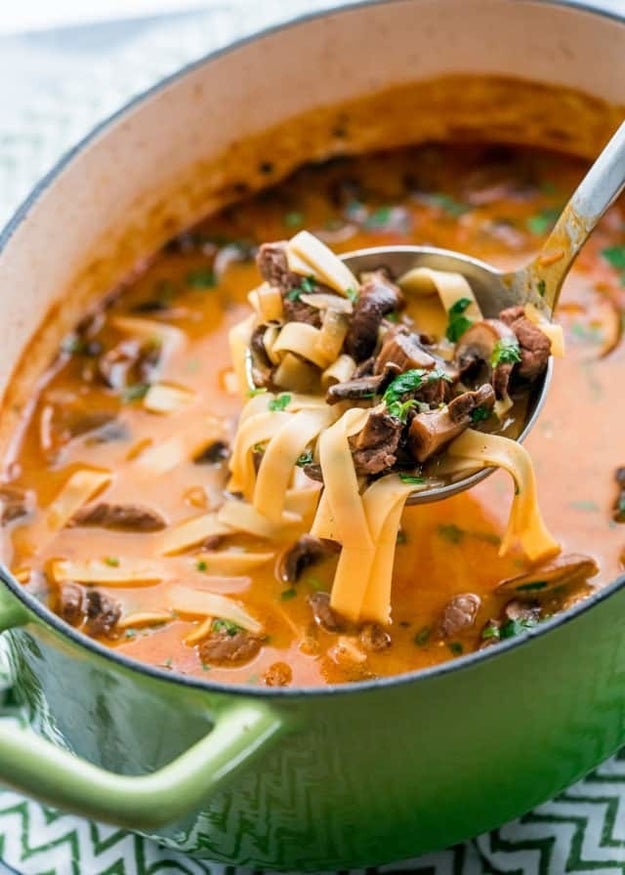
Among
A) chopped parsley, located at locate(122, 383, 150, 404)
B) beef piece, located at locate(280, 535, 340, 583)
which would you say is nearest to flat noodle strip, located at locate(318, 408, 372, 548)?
beef piece, located at locate(280, 535, 340, 583)

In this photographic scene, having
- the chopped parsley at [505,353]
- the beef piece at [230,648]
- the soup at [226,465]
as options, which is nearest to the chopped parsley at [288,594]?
the soup at [226,465]

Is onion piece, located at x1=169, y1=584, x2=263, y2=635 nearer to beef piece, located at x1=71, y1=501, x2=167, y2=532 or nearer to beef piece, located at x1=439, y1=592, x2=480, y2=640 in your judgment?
beef piece, located at x1=71, y1=501, x2=167, y2=532

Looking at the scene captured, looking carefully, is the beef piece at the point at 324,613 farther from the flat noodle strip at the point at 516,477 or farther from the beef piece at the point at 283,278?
the beef piece at the point at 283,278

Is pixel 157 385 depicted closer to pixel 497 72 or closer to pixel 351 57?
pixel 351 57

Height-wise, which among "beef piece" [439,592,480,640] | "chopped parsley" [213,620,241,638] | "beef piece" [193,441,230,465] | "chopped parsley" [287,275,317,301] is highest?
"chopped parsley" [287,275,317,301]

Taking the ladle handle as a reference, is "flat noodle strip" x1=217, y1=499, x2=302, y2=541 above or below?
below
